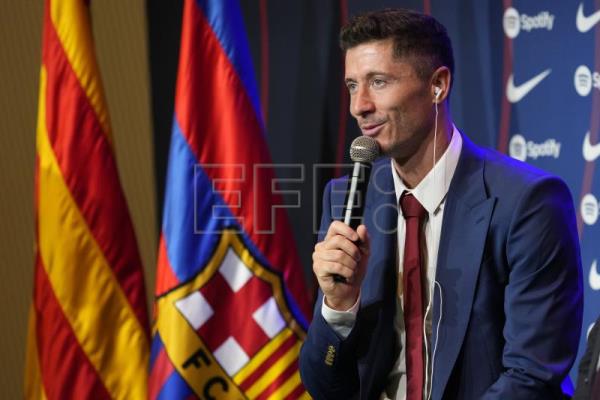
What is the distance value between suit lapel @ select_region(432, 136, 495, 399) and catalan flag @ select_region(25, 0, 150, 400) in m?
1.15

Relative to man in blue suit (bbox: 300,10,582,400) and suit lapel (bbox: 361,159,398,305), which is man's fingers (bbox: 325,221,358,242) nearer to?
man in blue suit (bbox: 300,10,582,400)

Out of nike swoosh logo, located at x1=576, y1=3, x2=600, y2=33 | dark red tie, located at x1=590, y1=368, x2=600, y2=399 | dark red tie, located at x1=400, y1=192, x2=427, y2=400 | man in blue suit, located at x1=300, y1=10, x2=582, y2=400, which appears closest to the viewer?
dark red tie, located at x1=590, y1=368, x2=600, y2=399

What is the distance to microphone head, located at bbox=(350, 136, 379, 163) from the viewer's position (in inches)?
65.5

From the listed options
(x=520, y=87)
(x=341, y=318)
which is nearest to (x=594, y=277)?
(x=520, y=87)

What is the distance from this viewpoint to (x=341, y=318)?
1797 mm

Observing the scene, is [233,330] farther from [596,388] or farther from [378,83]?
[596,388]

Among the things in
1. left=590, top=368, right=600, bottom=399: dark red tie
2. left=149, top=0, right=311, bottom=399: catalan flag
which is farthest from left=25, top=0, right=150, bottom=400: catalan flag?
left=590, top=368, right=600, bottom=399: dark red tie

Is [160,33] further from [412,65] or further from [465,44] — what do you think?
[412,65]

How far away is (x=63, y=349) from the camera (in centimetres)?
256

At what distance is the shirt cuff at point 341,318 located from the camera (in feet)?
5.87

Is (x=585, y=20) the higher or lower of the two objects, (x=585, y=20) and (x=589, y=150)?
the higher

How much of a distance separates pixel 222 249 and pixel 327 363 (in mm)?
780

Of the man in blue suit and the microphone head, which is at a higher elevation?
the microphone head

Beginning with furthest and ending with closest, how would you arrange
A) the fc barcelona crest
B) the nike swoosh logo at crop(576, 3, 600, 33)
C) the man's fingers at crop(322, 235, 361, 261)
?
the fc barcelona crest
the nike swoosh logo at crop(576, 3, 600, 33)
the man's fingers at crop(322, 235, 361, 261)
